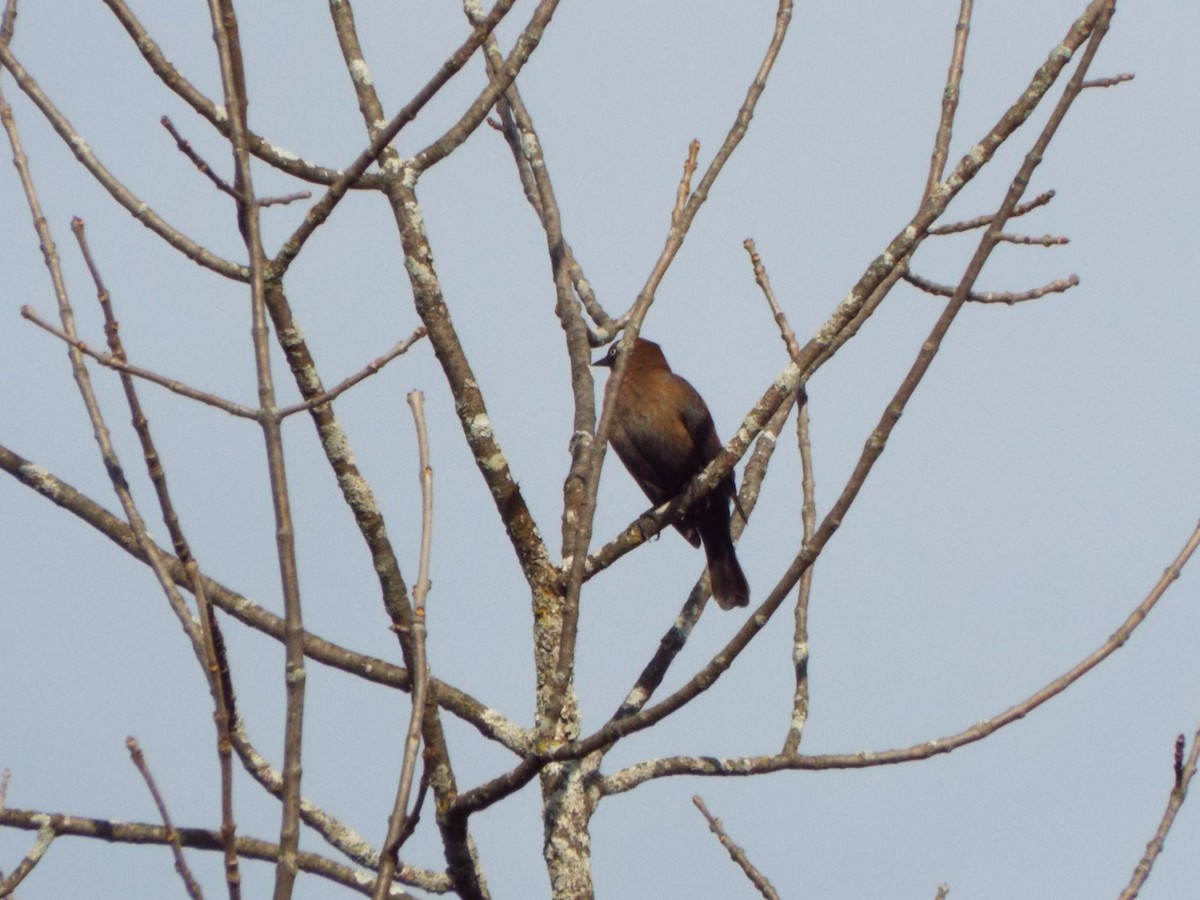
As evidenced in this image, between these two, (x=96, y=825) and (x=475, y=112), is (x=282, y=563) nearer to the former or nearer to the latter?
(x=96, y=825)

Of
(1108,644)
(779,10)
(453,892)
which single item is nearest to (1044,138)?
(1108,644)

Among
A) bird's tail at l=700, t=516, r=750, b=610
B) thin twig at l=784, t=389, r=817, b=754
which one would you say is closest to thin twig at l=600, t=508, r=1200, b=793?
thin twig at l=784, t=389, r=817, b=754

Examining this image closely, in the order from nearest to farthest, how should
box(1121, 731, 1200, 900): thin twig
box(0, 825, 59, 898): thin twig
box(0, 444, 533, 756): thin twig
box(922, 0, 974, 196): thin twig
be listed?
1. box(0, 825, 59, 898): thin twig
2. box(1121, 731, 1200, 900): thin twig
3. box(0, 444, 533, 756): thin twig
4. box(922, 0, 974, 196): thin twig

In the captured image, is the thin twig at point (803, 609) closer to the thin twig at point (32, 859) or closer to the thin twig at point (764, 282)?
the thin twig at point (764, 282)

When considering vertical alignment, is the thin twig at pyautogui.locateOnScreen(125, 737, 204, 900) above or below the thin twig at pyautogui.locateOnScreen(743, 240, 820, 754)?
below

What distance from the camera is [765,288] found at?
14.6 ft

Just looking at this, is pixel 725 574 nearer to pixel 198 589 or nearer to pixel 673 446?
pixel 673 446

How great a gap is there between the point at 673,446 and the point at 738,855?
13.3 feet

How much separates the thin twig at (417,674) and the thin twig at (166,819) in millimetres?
227

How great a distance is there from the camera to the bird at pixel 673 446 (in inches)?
278

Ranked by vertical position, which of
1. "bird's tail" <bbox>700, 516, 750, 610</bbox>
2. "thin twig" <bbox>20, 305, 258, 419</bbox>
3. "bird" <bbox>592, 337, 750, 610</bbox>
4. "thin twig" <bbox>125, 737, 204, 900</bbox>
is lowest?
"thin twig" <bbox>125, 737, 204, 900</bbox>

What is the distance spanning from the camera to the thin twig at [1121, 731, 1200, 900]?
8.51 ft

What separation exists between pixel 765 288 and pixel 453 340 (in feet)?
3.51

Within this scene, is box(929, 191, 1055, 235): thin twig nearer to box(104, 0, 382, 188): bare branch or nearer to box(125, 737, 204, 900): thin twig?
box(104, 0, 382, 188): bare branch
